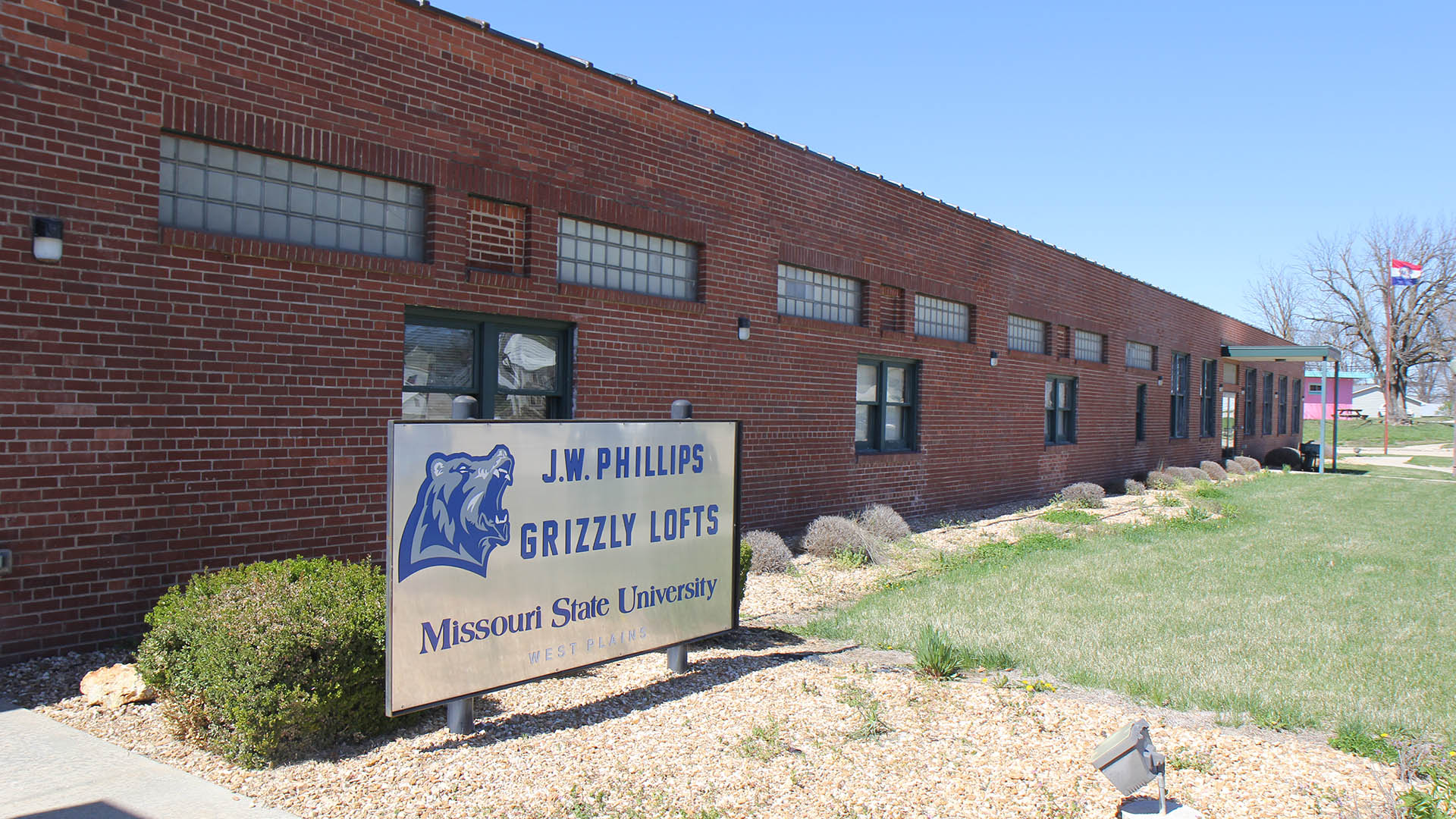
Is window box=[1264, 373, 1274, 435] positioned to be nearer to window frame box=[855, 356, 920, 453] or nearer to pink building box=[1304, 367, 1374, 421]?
pink building box=[1304, 367, 1374, 421]

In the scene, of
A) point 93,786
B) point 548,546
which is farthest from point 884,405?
point 93,786

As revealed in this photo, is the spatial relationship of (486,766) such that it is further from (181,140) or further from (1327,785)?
(181,140)

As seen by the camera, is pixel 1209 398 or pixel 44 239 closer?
pixel 44 239

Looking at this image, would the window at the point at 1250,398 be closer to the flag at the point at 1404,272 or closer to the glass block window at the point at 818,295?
the flag at the point at 1404,272

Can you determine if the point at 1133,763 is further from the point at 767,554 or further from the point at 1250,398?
the point at 1250,398

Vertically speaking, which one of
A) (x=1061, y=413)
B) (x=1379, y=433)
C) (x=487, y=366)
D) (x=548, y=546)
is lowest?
(x=548, y=546)

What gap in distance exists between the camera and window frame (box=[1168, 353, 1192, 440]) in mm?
24812

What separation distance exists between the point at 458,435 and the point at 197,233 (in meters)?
3.16

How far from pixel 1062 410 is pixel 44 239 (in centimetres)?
1720

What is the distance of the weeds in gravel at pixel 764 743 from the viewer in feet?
14.5

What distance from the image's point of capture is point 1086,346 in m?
19.8

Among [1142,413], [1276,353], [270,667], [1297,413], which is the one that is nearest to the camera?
[270,667]

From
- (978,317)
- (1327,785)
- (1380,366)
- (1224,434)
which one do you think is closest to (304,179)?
(1327,785)

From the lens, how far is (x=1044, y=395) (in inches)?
691
